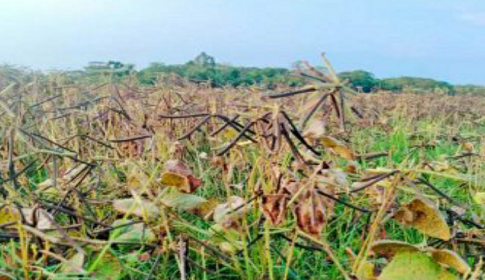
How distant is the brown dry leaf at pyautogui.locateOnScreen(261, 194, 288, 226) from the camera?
71 centimetres

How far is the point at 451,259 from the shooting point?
692 millimetres

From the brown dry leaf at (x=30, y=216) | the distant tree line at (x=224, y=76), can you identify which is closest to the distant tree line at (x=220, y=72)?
the distant tree line at (x=224, y=76)

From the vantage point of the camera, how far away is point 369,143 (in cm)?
225

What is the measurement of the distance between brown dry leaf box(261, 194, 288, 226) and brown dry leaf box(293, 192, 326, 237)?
0.02m

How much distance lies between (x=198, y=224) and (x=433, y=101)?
12.1ft

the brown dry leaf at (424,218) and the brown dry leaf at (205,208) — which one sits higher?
the brown dry leaf at (424,218)

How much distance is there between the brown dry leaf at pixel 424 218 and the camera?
28.4 inches

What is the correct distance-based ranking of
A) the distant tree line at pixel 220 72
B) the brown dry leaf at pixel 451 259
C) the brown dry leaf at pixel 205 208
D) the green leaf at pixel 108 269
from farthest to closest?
the distant tree line at pixel 220 72, the brown dry leaf at pixel 205 208, the green leaf at pixel 108 269, the brown dry leaf at pixel 451 259

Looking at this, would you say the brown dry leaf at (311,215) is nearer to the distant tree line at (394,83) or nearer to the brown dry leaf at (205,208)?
the brown dry leaf at (205,208)

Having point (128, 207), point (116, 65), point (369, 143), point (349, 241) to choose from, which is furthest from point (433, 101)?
point (128, 207)

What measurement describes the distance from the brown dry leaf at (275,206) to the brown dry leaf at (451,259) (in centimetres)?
18

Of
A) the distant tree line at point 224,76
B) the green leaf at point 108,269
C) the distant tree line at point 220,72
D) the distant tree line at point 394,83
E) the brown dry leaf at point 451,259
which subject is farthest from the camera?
the distant tree line at point 394,83

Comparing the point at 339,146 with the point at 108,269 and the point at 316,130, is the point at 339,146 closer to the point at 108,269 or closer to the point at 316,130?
the point at 316,130

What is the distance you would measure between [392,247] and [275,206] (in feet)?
0.50
